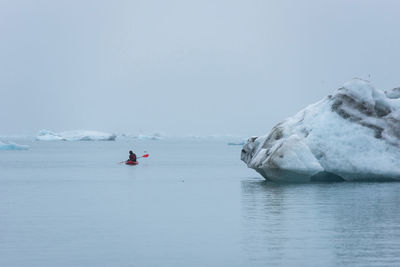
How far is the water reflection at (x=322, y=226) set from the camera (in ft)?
43.6

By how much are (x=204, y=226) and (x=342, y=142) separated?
50.1ft

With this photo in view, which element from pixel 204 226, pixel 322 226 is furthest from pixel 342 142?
pixel 204 226

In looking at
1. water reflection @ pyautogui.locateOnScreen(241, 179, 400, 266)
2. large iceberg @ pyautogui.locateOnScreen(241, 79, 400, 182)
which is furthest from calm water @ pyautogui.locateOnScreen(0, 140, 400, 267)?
large iceberg @ pyautogui.locateOnScreen(241, 79, 400, 182)

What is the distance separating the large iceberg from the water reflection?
253cm

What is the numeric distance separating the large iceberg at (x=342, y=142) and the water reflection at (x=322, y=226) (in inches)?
99.6

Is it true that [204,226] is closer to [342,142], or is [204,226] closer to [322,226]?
[322,226]

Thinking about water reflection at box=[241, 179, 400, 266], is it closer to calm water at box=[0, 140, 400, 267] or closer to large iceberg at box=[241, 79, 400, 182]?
calm water at box=[0, 140, 400, 267]

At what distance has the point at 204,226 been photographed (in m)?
17.9

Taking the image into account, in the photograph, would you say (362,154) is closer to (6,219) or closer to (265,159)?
(265,159)

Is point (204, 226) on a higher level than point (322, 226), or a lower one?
lower

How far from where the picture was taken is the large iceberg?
3086 cm

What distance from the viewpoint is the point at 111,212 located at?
70.4ft

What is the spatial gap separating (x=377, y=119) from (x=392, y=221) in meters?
14.6

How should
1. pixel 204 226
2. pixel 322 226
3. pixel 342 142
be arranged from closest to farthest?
pixel 322 226 < pixel 204 226 < pixel 342 142
